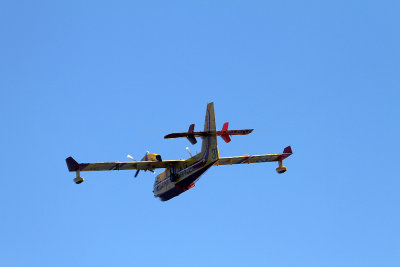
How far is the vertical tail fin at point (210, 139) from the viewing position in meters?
69.3

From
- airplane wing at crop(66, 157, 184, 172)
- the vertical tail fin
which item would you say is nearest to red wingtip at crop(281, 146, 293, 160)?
airplane wing at crop(66, 157, 184, 172)

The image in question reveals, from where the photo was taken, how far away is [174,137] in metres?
69.5

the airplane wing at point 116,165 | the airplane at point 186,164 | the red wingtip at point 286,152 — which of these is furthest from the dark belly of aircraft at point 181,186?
the red wingtip at point 286,152

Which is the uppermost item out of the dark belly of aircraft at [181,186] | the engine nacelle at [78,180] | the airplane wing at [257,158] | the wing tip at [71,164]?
the airplane wing at [257,158]

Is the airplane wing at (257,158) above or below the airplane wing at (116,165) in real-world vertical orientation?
above

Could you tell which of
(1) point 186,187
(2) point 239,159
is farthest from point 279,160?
(1) point 186,187

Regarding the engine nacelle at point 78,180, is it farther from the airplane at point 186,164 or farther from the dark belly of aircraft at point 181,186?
the dark belly of aircraft at point 181,186

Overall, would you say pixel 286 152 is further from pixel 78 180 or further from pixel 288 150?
pixel 78 180

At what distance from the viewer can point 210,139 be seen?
229ft

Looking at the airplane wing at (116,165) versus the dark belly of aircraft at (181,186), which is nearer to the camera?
the airplane wing at (116,165)

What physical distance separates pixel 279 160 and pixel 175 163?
12557 mm

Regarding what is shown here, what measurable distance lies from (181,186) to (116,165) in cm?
688

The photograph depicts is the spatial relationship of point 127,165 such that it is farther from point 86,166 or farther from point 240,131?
point 240,131

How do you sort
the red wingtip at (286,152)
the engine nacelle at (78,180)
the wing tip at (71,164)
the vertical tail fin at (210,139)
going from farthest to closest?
the red wingtip at (286,152), the wing tip at (71,164), the engine nacelle at (78,180), the vertical tail fin at (210,139)
